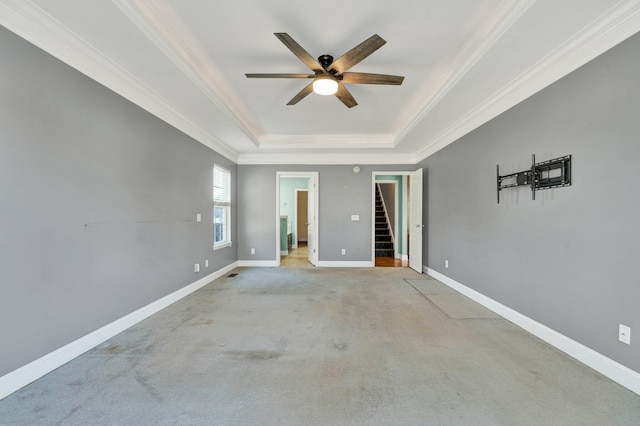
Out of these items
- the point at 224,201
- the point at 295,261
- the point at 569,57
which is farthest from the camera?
the point at 295,261

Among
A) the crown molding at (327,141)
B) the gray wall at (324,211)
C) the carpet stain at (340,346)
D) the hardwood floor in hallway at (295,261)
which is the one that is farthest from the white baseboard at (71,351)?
the crown molding at (327,141)

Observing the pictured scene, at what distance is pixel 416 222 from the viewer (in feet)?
18.2

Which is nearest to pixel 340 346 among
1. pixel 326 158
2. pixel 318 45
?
pixel 318 45

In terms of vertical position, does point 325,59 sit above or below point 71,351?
above

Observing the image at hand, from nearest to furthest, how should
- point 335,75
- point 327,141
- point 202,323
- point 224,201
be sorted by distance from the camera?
point 335,75, point 202,323, point 327,141, point 224,201

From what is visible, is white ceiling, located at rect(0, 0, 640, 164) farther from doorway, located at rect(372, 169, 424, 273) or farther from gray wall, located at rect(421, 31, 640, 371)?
doorway, located at rect(372, 169, 424, 273)

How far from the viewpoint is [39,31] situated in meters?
1.86

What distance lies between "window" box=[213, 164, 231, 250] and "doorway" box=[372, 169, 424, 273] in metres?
Answer: 3.22

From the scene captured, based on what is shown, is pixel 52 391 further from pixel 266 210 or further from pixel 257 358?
pixel 266 210

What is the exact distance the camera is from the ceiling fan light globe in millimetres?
2489

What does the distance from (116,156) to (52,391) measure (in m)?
1.97

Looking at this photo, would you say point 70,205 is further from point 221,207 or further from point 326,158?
point 326,158

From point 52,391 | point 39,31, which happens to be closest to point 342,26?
point 39,31

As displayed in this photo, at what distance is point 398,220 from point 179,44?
6183 millimetres
